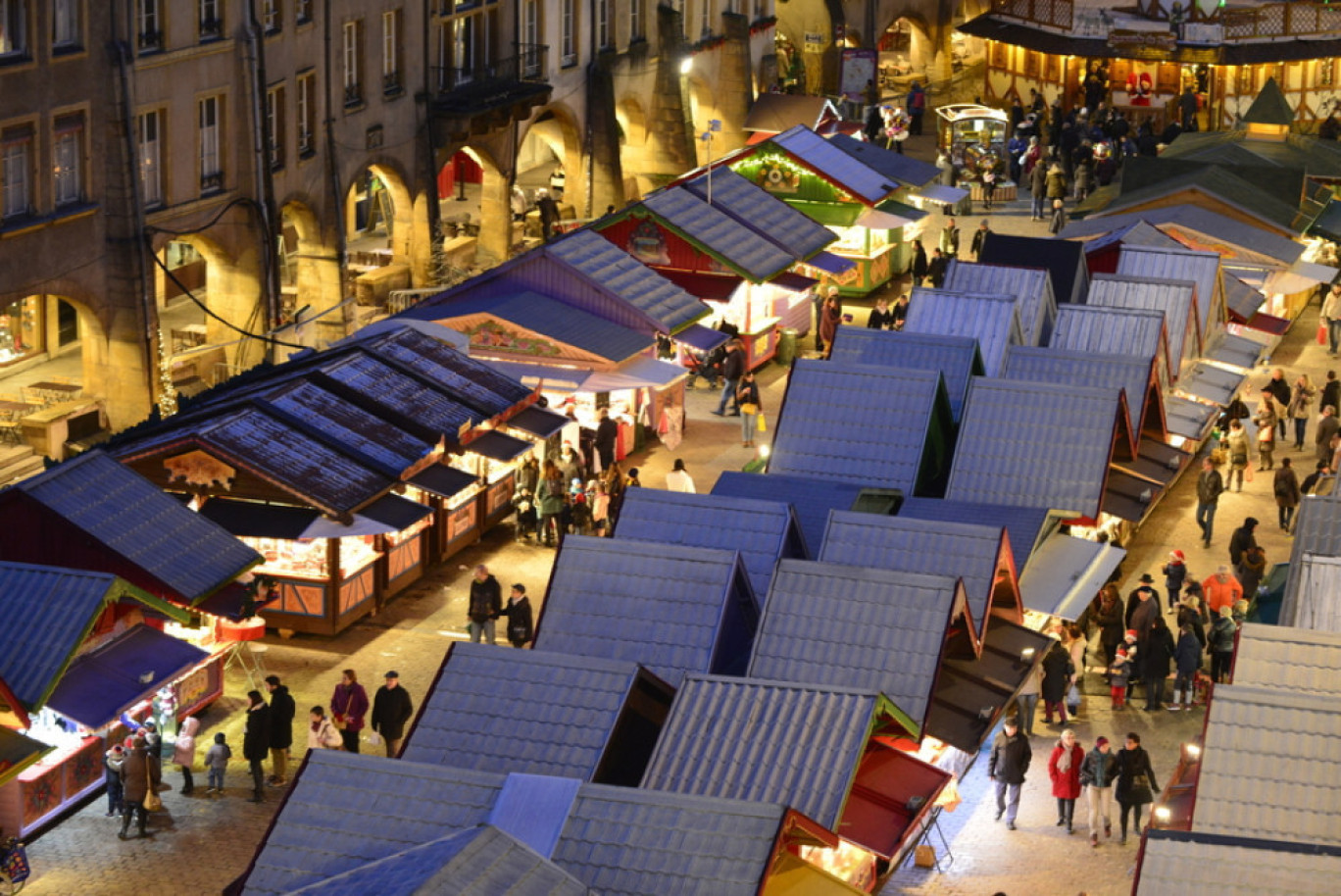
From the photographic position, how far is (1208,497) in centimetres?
3344

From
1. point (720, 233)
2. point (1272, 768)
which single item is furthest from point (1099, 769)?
point (720, 233)

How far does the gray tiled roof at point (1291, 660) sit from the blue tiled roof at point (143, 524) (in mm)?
11299

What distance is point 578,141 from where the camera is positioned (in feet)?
179

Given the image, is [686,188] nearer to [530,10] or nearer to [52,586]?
[530,10]

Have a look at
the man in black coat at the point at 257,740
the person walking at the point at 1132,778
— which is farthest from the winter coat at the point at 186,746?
the person walking at the point at 1132,778

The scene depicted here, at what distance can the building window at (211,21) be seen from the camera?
129ft

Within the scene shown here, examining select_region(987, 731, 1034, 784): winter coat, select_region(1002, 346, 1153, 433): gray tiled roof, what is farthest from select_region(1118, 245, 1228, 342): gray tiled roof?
select_region(987, 731, 1034, 784): winter coat

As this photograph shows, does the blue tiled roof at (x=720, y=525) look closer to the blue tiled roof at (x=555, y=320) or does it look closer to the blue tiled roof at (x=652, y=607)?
the blue tiled roof at (x=652, y=607)

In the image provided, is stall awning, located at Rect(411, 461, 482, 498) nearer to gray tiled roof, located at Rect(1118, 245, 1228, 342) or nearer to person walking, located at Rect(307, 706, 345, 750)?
person walking, located at Rect(307, 706, 345, 750)

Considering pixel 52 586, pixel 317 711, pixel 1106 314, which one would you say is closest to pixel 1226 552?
pixel 1106 314

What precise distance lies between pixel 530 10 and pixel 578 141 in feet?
12.2

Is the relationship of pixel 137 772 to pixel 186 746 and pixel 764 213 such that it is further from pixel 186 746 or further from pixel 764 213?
pixel 764 213

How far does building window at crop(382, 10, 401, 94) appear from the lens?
4612 centimetres

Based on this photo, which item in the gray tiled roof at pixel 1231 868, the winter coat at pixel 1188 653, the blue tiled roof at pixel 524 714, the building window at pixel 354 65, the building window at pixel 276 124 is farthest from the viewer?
the building window at pixel 354 65
